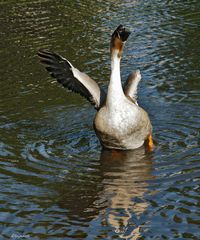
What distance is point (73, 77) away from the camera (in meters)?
11.5

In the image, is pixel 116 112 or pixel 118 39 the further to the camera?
pixel 118 39

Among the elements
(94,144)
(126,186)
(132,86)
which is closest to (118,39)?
(132,86)

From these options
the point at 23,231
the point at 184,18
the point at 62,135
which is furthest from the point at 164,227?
the point at 184,18

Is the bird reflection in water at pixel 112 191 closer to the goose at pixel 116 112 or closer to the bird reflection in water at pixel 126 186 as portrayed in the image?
the bird reflection in water at pixel 126 186

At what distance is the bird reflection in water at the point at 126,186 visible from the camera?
7.75 meters

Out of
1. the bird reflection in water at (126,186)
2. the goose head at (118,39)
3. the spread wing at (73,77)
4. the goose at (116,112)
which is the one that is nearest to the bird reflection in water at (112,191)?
the bird reflection in water at (126,186)

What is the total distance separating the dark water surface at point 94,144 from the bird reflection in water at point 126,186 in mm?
15

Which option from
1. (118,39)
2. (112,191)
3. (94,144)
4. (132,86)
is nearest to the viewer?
(112,191)

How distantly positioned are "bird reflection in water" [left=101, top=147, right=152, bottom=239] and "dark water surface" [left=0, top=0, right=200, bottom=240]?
15 millimetres

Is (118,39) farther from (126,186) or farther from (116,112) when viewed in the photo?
(126,186)

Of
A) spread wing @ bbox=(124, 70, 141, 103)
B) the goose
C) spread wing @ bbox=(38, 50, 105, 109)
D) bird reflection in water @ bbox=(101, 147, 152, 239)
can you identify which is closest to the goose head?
the goose

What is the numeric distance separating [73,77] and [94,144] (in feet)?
4.15

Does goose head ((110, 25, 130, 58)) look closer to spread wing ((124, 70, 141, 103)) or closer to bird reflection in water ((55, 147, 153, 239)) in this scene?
spread wing ((124, 70, 141, 103))

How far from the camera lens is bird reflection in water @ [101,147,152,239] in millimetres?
7750
